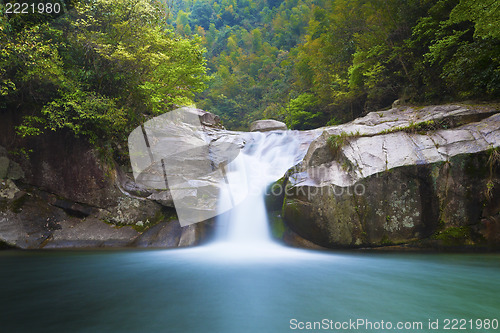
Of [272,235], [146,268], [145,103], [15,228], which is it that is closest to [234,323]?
[146,268]

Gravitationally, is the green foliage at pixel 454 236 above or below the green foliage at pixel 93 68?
below

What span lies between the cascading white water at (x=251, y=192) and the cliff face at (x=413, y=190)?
1512mm

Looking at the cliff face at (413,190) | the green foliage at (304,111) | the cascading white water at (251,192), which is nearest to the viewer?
the cliff face at (413,190)

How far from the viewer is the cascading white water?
27.6 feet

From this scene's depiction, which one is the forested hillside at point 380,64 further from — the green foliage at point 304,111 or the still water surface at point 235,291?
the still water surface at point 235,291

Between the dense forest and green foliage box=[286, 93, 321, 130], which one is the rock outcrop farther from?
green foliage box=[286, 93, 321, 130]

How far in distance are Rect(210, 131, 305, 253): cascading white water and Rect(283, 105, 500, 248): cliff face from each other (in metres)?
1.51

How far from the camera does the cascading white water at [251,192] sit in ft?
27.6

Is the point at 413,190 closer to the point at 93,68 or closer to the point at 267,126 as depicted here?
the point at 93,68

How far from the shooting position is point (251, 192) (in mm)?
9148

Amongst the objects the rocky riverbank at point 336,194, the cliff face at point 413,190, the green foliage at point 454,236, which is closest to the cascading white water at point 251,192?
the rocky riverbank at point 336,194

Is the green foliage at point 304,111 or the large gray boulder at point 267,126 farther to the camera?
the green foliage at point 304,111

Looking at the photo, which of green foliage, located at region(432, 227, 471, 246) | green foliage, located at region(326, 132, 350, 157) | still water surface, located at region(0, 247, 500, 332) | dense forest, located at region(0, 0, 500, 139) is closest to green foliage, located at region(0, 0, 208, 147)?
dense forest, located at region(0, 0, 500, 139)

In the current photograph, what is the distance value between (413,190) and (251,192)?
15.8ft
